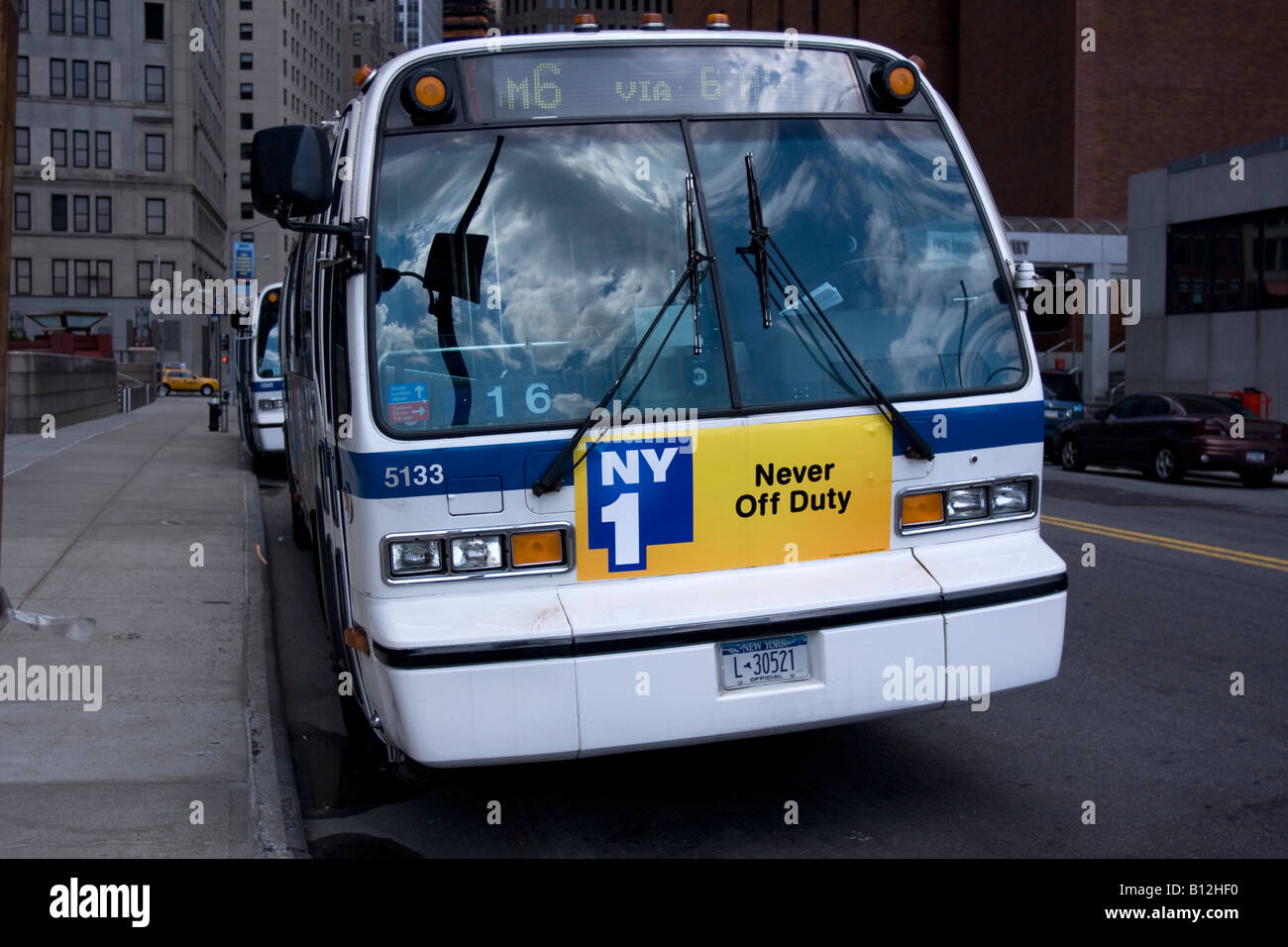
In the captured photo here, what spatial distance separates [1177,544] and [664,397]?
30.1ft

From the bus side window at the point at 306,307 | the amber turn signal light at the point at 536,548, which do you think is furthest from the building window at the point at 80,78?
the amber turn signal light at the point at 536,548

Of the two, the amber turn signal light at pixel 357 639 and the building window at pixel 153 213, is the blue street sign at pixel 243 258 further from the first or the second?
the building window at pixel 153 213

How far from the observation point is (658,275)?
192 inches

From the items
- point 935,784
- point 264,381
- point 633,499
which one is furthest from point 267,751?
point 264,381

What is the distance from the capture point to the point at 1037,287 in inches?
216

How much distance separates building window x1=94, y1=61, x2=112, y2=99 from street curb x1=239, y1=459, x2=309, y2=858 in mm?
77975

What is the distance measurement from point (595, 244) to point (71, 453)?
1831cm

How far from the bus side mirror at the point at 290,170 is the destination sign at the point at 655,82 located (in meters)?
0.63

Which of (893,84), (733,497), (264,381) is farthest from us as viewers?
(264,381)

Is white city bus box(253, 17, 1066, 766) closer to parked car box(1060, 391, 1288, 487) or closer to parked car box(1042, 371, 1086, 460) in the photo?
parked car box(1060, 391, 1288, 487)

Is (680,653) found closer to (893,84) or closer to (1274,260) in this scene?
(893,84)

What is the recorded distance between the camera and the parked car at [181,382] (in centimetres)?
7162

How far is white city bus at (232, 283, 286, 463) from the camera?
19.2m

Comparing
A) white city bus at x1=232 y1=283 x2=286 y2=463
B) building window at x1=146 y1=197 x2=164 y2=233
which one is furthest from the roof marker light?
building window at x1=146 y1=197 x2=164 y2=233
